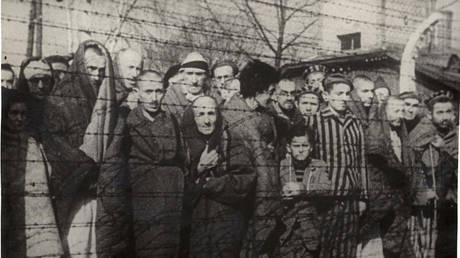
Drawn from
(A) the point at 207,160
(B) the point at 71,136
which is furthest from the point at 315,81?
(B) the point at 71,136

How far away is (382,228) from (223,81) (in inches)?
60.0

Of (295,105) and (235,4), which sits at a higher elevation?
(235,4)

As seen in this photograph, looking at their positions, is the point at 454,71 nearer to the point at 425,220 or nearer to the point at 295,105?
the point at 425,220

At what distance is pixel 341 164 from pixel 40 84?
1890mm

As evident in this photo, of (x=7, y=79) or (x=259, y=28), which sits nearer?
(x=7, y=79)

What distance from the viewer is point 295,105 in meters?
3.82

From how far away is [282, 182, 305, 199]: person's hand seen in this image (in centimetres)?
377

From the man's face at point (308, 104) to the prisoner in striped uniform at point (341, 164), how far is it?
49 mm

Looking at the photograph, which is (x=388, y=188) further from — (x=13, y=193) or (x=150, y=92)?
(x=13, y=193)

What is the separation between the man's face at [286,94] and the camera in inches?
148

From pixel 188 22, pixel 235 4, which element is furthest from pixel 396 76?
pixel 188 22

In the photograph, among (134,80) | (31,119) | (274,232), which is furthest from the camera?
(274,232)

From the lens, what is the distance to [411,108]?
14.3ft

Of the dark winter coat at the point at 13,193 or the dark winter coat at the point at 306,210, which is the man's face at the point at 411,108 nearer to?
the dark winter coat at the point at 306,210
